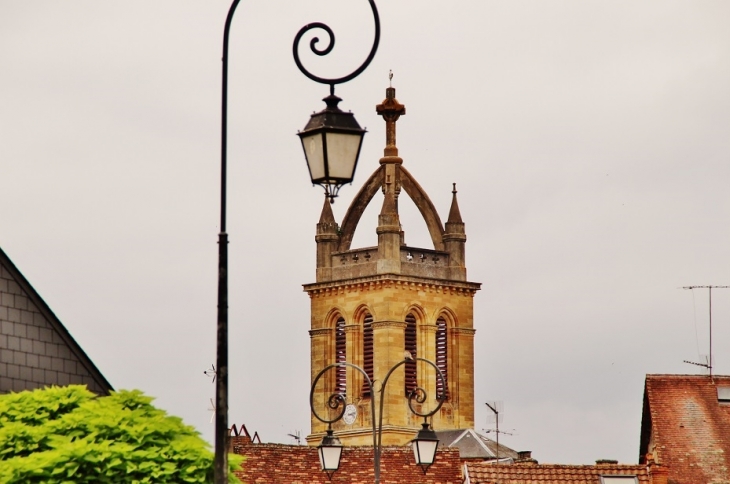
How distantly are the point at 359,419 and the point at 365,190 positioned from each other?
32.1ft

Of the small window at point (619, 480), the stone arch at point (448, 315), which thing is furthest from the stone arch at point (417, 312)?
the small window at point (619, 480)

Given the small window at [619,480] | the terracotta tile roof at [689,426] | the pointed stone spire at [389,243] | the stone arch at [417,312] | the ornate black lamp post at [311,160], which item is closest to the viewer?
the ornate black lamp post at [311,160]

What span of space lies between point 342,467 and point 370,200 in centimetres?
3999

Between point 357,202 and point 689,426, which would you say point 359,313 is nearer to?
point 357,202

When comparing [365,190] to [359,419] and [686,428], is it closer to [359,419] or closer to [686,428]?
[359,419]

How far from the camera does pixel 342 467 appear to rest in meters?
61.5

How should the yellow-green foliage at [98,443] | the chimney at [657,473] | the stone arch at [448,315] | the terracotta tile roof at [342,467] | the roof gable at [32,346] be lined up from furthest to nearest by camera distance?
the stone arch at [448,315]
the terracotta tile roof at [342,467]
the chimney at [657,473]
the roof gable at [32,346]
the yellow-green foliage at [98,443]

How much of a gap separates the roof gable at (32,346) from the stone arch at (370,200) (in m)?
65.5

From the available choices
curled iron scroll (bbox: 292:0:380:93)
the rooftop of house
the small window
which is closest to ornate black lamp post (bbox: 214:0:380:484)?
curled iron scroll (bbox: 292:0:380:93)

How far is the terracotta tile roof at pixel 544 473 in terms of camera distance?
5550 cm

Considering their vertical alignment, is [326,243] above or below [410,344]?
above

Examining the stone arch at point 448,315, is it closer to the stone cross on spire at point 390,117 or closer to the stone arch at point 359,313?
the stone arch at point 359,313

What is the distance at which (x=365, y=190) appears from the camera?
100062 mm

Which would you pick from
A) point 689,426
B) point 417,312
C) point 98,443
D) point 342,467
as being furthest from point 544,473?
point 417,312
